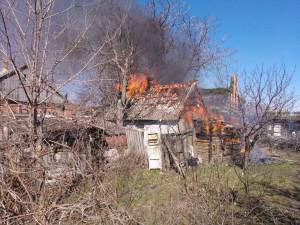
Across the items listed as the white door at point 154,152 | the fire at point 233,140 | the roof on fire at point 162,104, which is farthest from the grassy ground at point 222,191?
the roof on fire at point 162,104

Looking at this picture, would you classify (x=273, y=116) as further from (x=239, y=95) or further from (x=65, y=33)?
(x=65, y=33)

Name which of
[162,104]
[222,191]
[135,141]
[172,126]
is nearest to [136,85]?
[162,104]

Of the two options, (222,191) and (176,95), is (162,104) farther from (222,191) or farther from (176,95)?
(222,191)

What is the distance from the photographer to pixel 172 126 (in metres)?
19.4

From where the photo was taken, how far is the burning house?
15.1 metres

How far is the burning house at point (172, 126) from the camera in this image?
15109 mm

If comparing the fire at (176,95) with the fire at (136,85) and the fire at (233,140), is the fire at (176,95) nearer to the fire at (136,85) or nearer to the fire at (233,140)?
the fire at (136,85)

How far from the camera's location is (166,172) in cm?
1399

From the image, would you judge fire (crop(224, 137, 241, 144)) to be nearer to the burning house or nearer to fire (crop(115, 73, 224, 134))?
the burning house

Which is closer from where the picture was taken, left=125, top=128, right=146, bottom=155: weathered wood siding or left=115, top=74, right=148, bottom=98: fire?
left=125, top=128, right=146, bottom=155: weathered wood siding

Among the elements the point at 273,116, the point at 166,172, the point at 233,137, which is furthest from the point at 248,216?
the point at 233,137

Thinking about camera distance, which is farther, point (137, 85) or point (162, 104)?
point (137, 85)

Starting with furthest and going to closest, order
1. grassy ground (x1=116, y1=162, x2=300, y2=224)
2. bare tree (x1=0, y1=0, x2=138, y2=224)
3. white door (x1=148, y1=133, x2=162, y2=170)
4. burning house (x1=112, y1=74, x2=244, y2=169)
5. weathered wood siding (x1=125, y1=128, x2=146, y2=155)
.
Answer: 1. weathered wood siding (x1=125, y1=128, x2=146, y2=155)
2. burning house (x1=112, y1=74, x2=244, y2=169)
3. white door (x1=148, y1=133, x2=162, y2=170)
4. grassy ground (x1=116, y1=162, x2=300, y2=224)
5. bare tree (x1=0, y1=0, x2=138, y2=224)

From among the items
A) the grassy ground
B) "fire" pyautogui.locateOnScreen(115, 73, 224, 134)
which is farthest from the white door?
"fire" pyautogui.locateOnScreen(115, 73, 224, 134)
